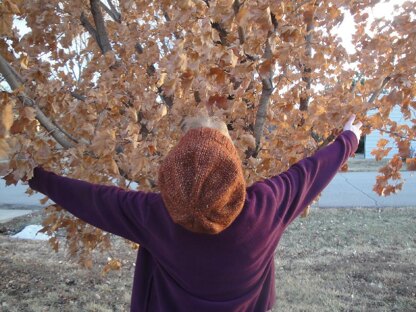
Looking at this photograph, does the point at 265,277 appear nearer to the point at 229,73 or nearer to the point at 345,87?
the point at 229,73

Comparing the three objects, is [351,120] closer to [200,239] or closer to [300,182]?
[300,182]

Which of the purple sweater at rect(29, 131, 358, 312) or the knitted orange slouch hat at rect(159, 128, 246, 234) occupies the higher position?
the knitted orange slouch hat at rect(159, 128, 246, 234)

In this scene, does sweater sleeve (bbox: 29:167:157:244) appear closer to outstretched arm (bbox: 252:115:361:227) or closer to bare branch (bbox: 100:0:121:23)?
outstretched arm (bbox: 252:115:361:227)

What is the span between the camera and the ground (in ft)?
14.3

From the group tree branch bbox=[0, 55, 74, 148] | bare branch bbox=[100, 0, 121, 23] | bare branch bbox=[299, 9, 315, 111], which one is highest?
bare branch bbox=[100, 0, 121, 23]

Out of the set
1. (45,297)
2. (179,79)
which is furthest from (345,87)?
(45,297)

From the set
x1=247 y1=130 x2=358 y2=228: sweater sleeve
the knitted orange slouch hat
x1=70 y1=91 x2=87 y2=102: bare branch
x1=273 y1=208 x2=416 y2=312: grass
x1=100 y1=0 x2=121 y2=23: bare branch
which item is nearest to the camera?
the knitted orange slouch hat

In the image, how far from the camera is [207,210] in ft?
4.08

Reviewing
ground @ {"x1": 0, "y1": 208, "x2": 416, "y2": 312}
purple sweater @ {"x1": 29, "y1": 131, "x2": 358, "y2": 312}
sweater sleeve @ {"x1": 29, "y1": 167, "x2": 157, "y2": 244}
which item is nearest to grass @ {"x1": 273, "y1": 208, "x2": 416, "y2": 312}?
ground @ {"x1": 0, "y1": 208, "x2": 416, "y2": 312}

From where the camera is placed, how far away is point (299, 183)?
159 cm

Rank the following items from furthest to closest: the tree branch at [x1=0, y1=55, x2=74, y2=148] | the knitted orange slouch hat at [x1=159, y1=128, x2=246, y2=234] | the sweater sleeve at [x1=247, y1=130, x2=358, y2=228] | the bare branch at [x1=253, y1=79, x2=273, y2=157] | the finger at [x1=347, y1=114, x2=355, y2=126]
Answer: the bare branch at [x1=253, y1=79, x2=273, y2=157], the finger at [x1=347, y1=114, x2=355, y2=126], the tree branch at [x1=0, y1=55, x2=74, y2=148], the sweater sleeve at [x1=247, y1=130, x2=358, y2=228], the knitted orange slouch hat at [x1=159, y1=128, x2=246, y2=234]

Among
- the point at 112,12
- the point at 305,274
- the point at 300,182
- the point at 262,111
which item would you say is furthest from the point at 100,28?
the point at 305,274

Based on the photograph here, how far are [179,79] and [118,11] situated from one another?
153 cm

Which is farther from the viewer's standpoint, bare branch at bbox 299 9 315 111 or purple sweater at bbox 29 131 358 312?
bare branch at bbox 299 9 315 111
